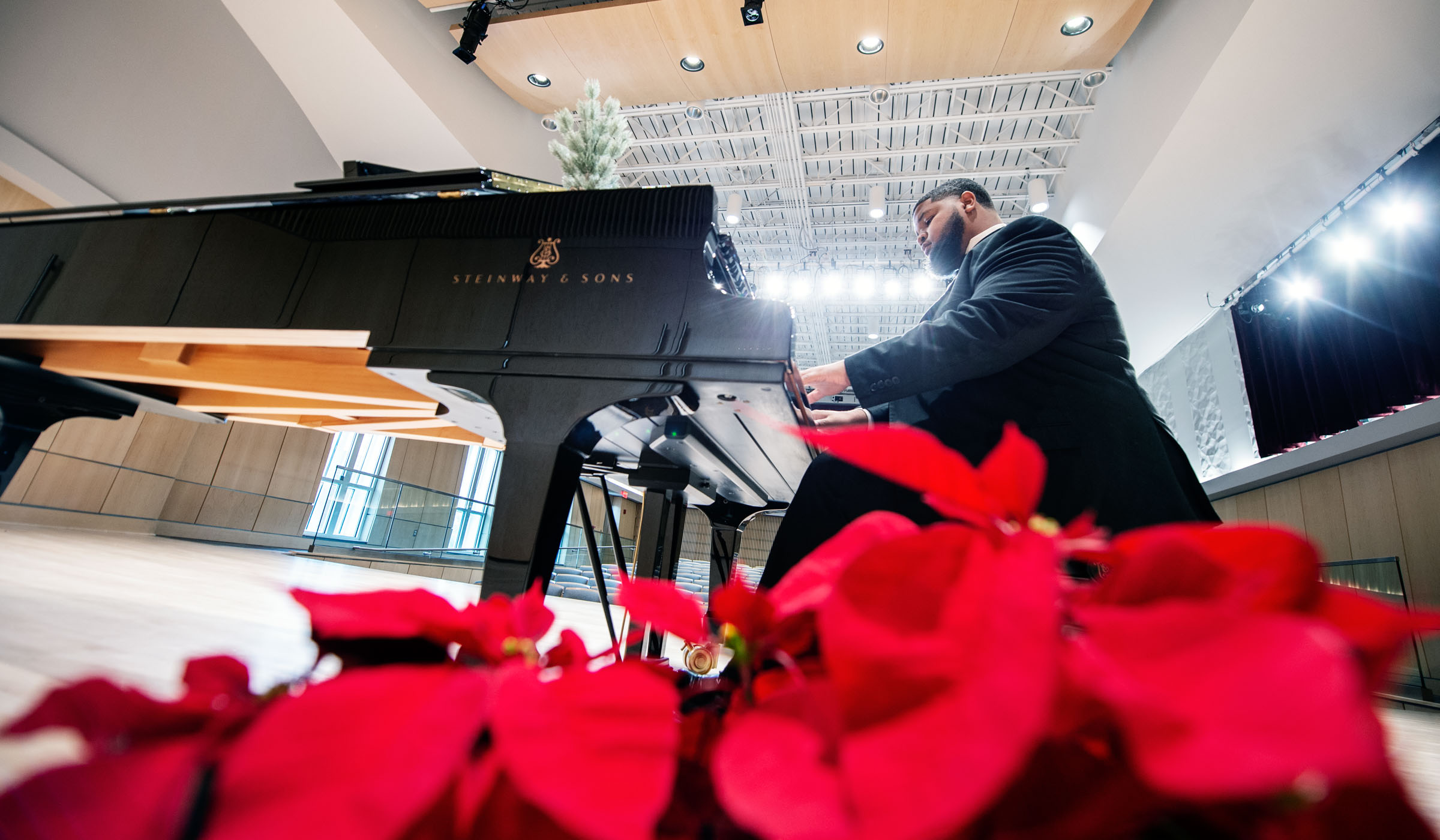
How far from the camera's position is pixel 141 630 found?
114 cm

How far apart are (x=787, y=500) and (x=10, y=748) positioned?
1.90 metres

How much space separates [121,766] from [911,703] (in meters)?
0.18

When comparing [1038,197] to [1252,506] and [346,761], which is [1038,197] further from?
[346,761]

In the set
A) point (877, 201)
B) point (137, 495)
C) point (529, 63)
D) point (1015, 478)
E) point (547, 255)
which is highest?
point (877, 201)

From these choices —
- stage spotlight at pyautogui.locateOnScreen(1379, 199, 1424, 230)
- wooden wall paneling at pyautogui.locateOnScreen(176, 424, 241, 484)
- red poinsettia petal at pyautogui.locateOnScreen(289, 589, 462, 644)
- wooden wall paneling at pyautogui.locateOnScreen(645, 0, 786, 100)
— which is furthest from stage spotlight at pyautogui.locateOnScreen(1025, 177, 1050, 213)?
wooden wall paneling at pyautogui.locateOnScreen(176, 424, 241, 484)

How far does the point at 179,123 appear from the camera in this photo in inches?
185

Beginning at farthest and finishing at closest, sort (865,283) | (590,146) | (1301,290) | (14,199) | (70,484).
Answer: (865,283) → (70,484) → (14,199) → (1301,290) → (590,146)

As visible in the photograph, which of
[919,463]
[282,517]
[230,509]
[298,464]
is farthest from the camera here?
[298,464]

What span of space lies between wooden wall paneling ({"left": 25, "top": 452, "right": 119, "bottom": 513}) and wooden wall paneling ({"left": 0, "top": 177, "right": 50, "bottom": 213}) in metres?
2.41

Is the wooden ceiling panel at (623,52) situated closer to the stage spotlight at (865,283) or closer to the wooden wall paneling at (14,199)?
the stage spotlight at (865,283)

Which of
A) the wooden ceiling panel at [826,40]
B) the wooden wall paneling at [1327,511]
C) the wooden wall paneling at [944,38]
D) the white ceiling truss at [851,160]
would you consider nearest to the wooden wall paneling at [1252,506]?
the wooden wall paneling at [1327,511]

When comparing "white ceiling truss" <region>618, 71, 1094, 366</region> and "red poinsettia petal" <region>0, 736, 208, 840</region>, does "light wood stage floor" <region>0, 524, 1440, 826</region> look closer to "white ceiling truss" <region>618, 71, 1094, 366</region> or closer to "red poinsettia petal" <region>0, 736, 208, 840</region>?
"red poinsettia petal" <region>0, 736, 208, 840</region>

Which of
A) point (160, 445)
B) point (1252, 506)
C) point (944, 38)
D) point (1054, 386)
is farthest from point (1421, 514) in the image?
point (160, 445)

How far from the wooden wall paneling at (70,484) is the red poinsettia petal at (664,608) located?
28.4ft
